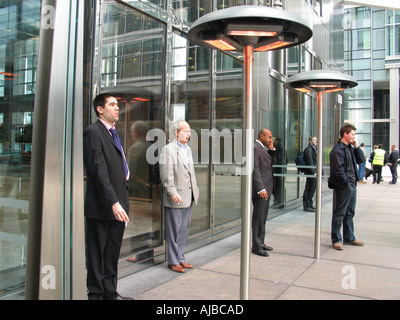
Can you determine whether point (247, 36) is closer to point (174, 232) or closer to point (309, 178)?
point (174, 232)

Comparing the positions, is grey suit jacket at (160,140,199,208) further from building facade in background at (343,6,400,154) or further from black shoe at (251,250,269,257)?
building facade in background at (343,6,400,154)

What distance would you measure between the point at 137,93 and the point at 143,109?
0.77 feet

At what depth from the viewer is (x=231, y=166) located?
7422 mm

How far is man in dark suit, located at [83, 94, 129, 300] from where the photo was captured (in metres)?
3.25

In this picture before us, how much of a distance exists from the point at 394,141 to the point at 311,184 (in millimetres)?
35653

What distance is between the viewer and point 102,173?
10.7 feet

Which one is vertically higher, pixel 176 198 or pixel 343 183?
pixel 343 183

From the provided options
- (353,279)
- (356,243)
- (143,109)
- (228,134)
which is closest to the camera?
(353,279)

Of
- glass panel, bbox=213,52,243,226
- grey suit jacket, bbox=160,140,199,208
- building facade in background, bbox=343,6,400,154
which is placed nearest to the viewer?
grey suit jacket, bbox=160,140,199,208

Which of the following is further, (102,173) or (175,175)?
(175,175)

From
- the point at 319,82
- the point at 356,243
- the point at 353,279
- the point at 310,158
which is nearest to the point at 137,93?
the point at 319,82

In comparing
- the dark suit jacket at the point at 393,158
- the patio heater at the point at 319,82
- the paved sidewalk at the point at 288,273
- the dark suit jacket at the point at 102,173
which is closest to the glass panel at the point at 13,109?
the dark suit jacket at the point at 102,173

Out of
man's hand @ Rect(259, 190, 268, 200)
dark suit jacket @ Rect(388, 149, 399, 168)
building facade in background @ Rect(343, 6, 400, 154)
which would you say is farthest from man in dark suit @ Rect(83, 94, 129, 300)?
building facade in background @ Rect(343, 6, 400, 154)

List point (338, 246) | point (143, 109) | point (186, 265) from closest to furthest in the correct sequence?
point (186, 265) → point (143, 109) → point (338, 246)
